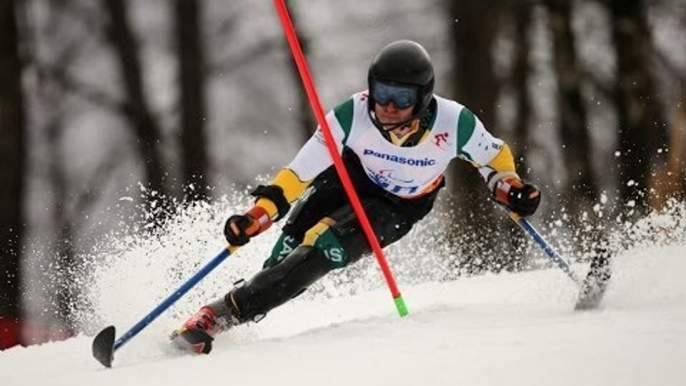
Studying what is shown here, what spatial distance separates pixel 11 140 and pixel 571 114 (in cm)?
597

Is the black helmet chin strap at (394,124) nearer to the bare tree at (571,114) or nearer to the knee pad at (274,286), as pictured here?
the knee pad at (274,286)

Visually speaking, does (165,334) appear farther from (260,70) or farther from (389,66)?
(260,70)

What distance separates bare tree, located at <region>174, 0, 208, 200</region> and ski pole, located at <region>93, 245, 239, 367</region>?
5.63 metres

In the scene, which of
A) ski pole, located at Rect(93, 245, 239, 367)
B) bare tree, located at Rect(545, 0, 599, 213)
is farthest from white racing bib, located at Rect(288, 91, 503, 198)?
bare tree, located at Rect(545, 0, 599, 213)

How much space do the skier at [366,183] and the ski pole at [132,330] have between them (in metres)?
0.11

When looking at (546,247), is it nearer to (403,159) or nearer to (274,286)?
(403,159)

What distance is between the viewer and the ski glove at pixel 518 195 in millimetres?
4391

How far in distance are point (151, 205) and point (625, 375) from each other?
774 cm

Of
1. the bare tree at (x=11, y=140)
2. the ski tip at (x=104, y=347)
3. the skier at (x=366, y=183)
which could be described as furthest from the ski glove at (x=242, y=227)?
the bare tree at (x=11, y=140)

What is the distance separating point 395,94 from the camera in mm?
4012

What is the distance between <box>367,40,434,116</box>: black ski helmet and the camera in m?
3.96

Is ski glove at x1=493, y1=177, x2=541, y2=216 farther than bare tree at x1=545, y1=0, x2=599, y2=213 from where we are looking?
No

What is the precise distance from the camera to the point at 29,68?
991 centimetres

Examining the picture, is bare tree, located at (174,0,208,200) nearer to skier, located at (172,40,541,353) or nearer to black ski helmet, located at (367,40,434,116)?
skier, located at (172,40,541,353)
